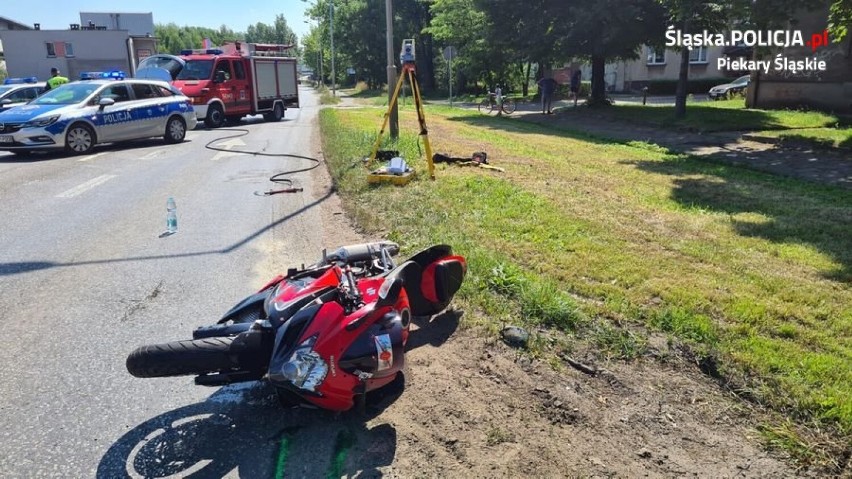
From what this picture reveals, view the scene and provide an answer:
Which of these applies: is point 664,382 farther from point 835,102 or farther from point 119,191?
point 835,102

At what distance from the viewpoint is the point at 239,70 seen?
22.9m

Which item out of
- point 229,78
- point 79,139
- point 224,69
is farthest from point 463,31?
point 79,139

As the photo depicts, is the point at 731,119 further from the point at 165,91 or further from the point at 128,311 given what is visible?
the point at 128,311

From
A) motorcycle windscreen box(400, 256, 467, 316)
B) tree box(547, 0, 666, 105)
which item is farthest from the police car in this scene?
tree box(547, 0, 666, 105)

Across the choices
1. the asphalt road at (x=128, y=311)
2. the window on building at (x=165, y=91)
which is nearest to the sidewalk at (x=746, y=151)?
the asphalt road at (x=128, y=311)

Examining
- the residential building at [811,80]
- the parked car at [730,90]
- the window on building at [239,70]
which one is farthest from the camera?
the parked car at [730,90]

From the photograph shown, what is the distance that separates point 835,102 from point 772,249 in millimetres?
17806

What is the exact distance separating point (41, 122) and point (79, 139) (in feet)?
2.61

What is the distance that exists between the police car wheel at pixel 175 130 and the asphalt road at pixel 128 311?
18.5 feet

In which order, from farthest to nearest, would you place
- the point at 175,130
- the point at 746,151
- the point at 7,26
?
the point at 7,26
the point at 175,130
the point at 746,151

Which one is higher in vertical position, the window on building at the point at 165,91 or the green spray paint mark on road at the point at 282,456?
the window on building at the point at 165,91

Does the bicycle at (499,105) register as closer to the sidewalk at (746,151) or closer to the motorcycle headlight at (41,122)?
the sidewalk at (746,151)

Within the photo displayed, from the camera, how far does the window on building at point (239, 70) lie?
22.7m

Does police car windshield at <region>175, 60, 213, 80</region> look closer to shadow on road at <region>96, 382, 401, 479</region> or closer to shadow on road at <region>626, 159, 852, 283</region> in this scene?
shadow on road at <region>626, 159, 852, 283</region>
